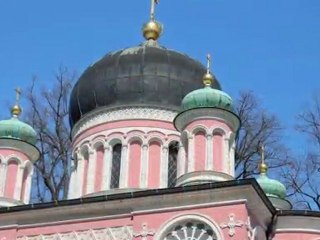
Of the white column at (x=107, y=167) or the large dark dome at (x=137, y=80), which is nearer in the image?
the white column at (x=107, y=167)

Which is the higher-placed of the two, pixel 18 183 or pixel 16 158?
pixel 16 158

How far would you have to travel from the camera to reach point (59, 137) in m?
25.4

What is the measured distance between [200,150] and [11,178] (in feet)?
14.5

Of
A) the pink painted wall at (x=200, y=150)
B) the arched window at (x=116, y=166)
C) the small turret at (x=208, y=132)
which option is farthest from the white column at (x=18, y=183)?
the pink painted wall at (x=200, y=150)

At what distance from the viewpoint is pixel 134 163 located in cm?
1977

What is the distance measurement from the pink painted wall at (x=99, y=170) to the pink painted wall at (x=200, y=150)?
346cm

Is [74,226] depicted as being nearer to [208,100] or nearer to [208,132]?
[208,132]

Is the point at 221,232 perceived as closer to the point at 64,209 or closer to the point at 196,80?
the point at 64,209

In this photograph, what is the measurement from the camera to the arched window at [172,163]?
1974 centimetres

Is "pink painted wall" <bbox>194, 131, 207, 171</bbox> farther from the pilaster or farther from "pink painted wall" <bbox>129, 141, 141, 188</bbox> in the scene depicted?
"pink painted wall" <bbox>129, 141, 141, 188</bbox>

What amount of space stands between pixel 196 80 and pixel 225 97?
11.7ft

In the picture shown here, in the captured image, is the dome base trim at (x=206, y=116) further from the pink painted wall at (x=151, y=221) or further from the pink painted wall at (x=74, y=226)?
the pink painted wall at (x=74, y=226)

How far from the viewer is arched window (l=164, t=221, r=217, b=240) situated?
15.5m

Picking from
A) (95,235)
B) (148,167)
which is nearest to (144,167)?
(148,167)
